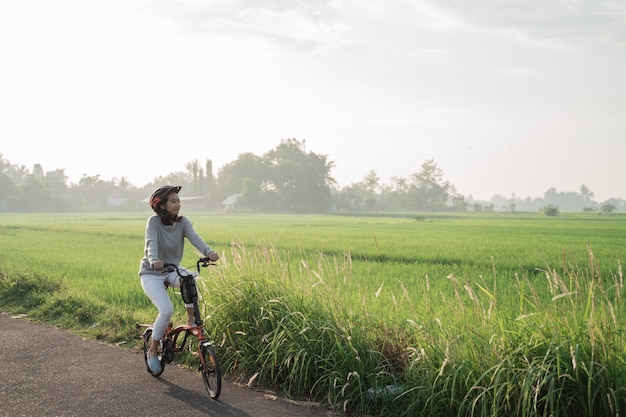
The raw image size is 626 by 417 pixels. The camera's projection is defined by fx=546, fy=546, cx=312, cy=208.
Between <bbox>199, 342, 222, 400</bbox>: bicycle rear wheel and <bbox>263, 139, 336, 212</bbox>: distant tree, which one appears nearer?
Answer: <bbox>199, 342, 222, 400</bbox>: bicycle rear wheel

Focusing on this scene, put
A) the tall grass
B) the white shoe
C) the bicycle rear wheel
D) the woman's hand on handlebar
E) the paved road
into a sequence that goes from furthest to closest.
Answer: the white shoe < the woman's hand on handlebar < the bicycle rear wheel < the paved road < the tall grass

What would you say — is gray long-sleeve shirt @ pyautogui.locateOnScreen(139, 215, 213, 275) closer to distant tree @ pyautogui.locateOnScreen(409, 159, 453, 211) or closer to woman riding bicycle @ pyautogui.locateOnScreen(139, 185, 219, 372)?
woman riding bicycle @ pyautogui.locateOnScreen(139, 185, 219, 372)

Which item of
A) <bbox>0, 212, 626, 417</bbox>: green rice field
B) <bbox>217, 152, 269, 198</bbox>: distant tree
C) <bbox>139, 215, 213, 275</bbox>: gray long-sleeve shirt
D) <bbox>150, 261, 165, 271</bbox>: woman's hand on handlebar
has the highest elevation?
<bbox>217, 152, 269, 198</bbox>: distant tree

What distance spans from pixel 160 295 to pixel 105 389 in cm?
109

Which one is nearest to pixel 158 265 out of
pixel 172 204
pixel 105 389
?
pixel 172 204

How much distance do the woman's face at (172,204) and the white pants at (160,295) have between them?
61 centimetres

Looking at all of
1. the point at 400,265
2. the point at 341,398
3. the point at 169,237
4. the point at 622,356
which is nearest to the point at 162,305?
the point at 169,237

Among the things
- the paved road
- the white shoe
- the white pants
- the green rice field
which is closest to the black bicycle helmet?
the white pants

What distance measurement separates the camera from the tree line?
9834cm

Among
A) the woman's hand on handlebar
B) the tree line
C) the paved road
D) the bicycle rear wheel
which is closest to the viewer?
the paved road

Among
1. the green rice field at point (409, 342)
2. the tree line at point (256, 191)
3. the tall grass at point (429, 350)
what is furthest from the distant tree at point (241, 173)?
the tall grass at point (429, 350)

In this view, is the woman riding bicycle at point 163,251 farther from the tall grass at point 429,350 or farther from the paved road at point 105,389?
the tall grass at point 429,350

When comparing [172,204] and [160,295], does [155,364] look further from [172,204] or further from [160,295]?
[172,204]

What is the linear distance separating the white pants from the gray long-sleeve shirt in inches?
4.2
